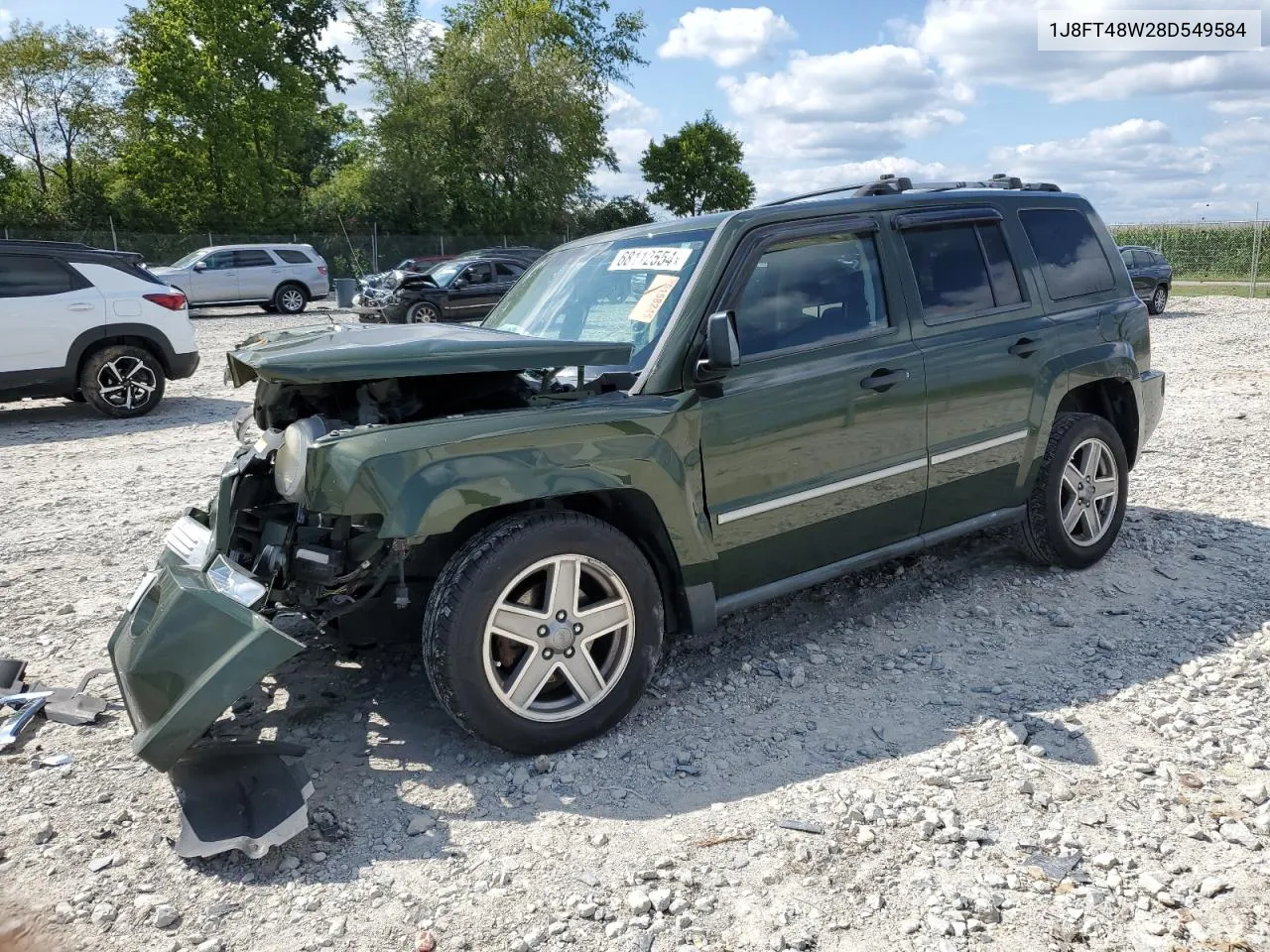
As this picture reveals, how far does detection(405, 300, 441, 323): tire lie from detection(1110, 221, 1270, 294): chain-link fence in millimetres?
23502

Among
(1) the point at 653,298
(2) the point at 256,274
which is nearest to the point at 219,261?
(2) the point at 256,274

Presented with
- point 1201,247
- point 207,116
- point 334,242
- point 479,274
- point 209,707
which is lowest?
point 209,707

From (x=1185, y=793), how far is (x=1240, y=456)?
543 centimetres

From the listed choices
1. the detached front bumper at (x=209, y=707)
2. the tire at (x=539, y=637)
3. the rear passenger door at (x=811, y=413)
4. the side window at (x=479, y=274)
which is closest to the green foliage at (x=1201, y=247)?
the side window at (x=479, y=274)

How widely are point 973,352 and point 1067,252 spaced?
3.50ft

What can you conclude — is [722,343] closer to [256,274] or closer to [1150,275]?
[1150,275]

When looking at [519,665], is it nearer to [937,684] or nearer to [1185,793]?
[937,684]

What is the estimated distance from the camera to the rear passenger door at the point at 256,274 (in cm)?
2433

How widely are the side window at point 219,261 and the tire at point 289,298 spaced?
49.0 inches

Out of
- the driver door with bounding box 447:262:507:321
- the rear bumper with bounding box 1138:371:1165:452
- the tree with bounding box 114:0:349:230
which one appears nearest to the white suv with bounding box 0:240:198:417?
the rear bumper with bounding box 1138:371:1165:452

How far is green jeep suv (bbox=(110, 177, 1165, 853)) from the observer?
10.3 ft

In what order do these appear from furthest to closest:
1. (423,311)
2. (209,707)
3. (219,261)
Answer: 1. (219,261)
2. (423,311)
3. (209,707)

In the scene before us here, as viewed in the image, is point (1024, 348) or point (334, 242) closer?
point (1024, 348)

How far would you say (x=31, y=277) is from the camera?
9.91 m
